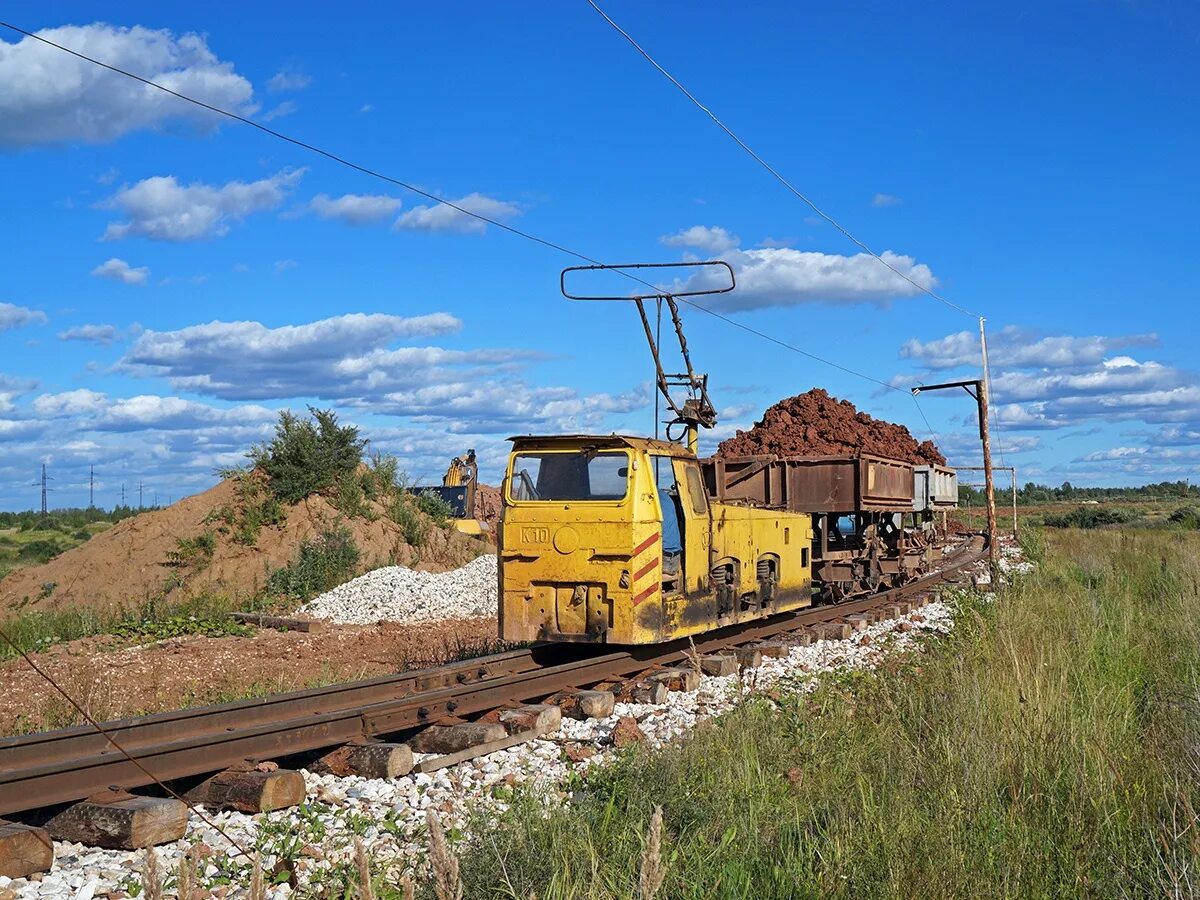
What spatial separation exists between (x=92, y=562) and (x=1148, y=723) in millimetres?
24404

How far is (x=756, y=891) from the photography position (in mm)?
4613

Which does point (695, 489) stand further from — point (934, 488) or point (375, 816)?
point (934, 488)

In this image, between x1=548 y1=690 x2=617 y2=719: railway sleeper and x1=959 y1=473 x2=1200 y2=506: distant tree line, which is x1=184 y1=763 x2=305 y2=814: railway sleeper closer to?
x1=548 y1=690 x2=617 y2=719: railway sleeper

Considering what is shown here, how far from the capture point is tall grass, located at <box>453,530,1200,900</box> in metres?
4.67

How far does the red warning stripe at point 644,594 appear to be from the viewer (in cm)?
1142

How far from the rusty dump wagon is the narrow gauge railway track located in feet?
20.0

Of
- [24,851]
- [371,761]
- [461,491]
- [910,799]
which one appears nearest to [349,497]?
[461,491]

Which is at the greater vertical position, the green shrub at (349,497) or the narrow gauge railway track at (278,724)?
the green shrub at (349,497)

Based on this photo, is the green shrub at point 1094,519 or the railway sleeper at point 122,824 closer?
the railway sleeper at point 122,824

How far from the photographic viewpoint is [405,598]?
71.7 ft

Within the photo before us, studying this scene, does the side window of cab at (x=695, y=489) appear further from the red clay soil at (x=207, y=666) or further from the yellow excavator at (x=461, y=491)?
the yellow excavator at (x=461, y=491)

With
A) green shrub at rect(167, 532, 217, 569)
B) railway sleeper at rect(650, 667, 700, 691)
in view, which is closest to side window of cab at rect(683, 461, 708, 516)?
railway sleeper at rect(650, 667, 700, 691)

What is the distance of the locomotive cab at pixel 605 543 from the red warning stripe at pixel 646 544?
10mm

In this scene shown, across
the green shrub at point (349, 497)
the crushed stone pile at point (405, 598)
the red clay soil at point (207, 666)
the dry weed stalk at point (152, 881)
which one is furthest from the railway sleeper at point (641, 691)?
the green shrub at point (349, 497)
